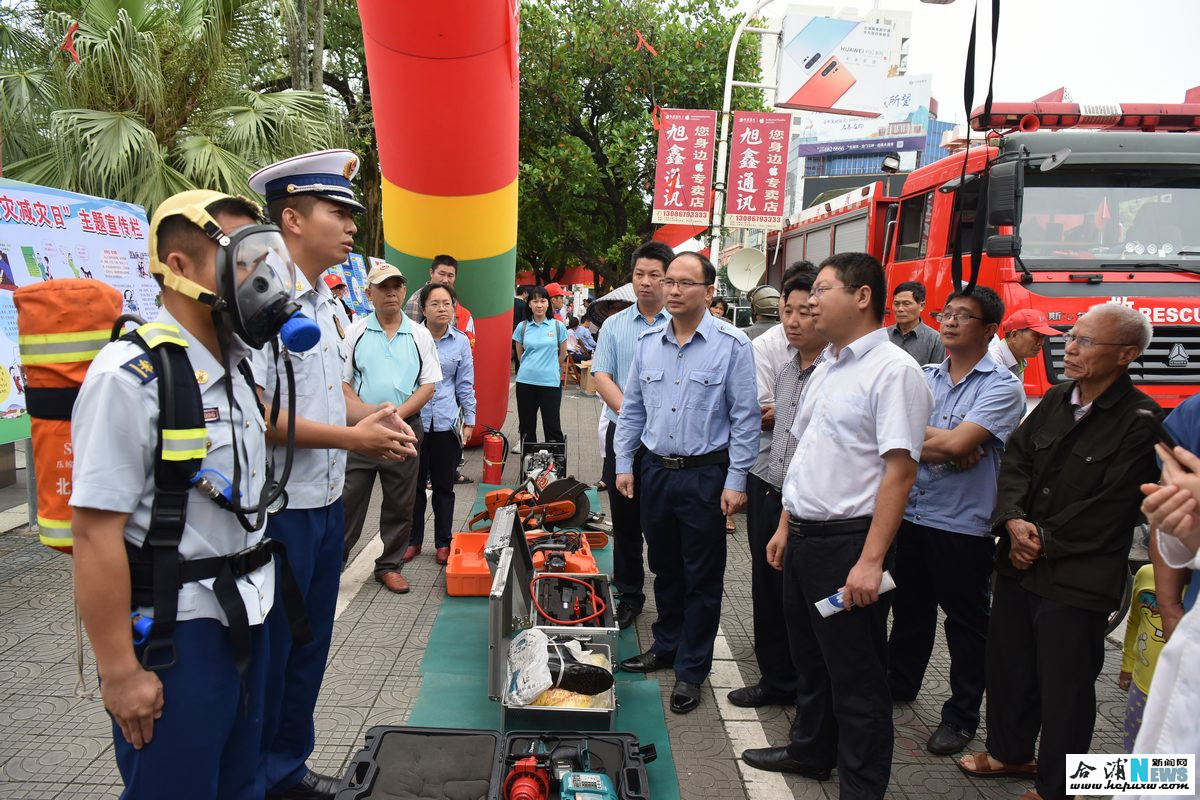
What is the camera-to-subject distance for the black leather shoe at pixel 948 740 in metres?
3.04

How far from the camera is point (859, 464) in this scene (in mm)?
2379

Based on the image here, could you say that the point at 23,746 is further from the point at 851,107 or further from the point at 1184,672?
the point at 851,107

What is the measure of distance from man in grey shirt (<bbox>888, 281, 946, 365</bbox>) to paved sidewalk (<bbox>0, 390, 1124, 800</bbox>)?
72.6 inches

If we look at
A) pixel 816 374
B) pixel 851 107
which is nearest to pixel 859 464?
pixel 816 374

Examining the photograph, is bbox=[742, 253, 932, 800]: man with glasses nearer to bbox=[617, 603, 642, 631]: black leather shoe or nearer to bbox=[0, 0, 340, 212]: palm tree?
bbox=[617, 603, 642, 631]: black leather shoe

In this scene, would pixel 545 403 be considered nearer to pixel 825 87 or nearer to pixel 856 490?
pixel 856 490

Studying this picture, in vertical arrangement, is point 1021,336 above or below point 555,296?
above

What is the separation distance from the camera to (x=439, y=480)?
17.0 feet

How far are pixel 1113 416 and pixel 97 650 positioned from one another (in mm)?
3023

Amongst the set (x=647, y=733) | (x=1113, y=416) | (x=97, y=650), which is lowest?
(x=647, y=733)

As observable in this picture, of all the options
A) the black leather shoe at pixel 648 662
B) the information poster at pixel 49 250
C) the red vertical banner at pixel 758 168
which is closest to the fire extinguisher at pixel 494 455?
the information poster at pixel 49 250

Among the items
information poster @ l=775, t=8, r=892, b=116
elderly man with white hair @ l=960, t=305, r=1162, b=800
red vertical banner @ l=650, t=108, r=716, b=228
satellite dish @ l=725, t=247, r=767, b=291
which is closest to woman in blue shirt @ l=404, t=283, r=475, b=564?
elderly man with white hair @ l=960, t=305, r=1162, b=800

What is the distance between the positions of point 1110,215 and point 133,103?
8.77m

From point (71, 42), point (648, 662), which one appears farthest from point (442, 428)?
point (71, 42)
